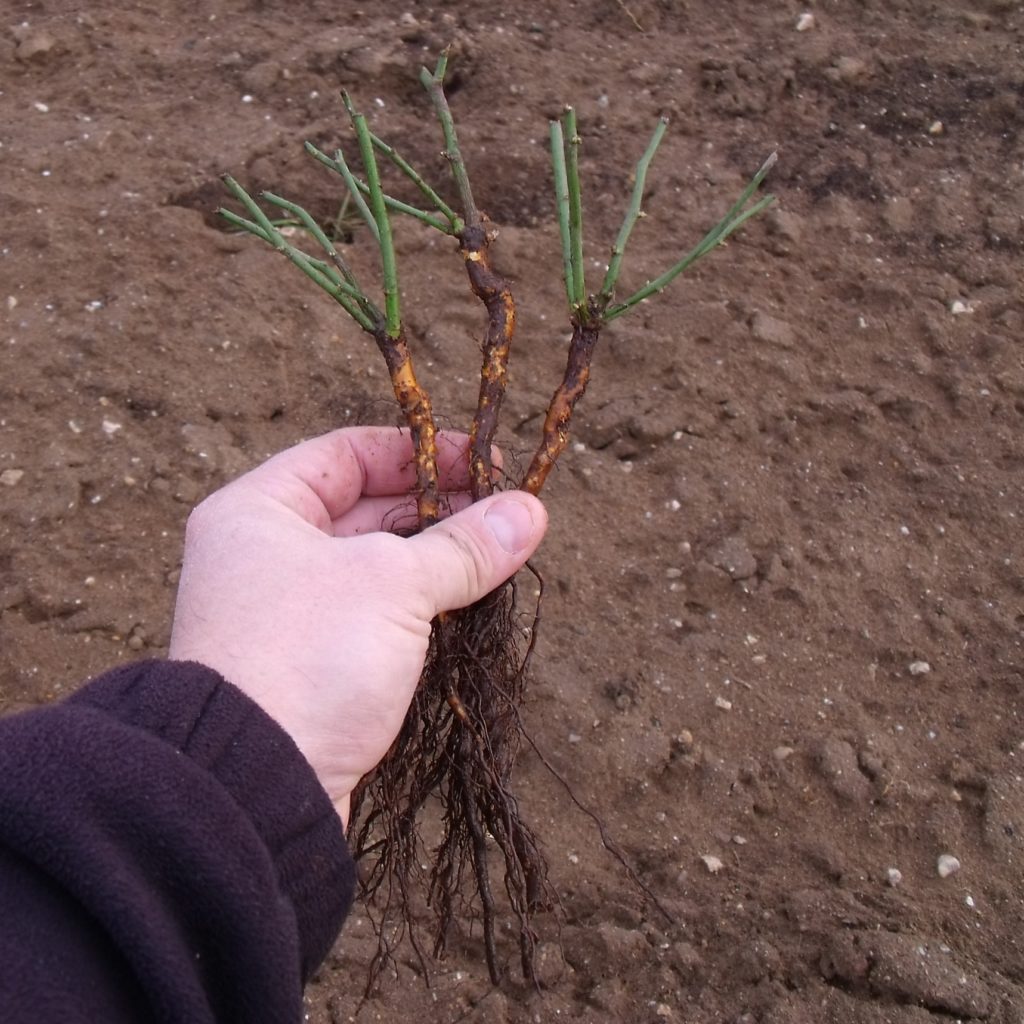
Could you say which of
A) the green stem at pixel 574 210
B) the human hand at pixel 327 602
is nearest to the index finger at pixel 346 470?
the human hand at pixel 327 602

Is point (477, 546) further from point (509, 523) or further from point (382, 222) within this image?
point (382, 222)

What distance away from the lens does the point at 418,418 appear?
1.39 m

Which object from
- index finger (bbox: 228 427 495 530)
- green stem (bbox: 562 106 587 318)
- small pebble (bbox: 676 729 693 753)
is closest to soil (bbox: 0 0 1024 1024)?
small pebble (bbox: 676 729 693 753)

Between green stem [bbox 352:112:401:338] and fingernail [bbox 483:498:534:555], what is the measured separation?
29 centimetres

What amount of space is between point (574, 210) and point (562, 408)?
0.92 feet

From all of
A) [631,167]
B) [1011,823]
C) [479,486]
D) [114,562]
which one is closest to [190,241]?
[114,562]

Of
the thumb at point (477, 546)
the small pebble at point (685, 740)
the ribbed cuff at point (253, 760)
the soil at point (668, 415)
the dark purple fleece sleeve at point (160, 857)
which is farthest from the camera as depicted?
the small pebble at point (685, 740)

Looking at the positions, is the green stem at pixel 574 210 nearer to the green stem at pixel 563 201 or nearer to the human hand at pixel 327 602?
the green stem at pixel 563 201

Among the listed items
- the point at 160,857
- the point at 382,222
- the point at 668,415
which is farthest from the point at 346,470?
the point at 668,415

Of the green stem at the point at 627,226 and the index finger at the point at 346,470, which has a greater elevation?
the green stem at the point at 627,226

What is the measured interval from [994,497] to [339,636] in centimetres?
157

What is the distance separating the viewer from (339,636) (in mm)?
1081

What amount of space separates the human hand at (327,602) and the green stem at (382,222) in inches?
10.6

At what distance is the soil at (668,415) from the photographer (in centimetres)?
154
